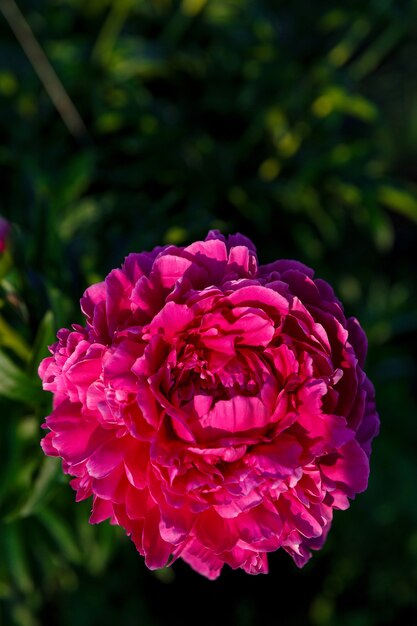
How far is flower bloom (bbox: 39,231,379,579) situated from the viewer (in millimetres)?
665

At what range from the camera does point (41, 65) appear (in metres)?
1.61

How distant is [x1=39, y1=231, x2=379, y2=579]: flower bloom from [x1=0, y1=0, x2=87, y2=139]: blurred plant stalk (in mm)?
1062

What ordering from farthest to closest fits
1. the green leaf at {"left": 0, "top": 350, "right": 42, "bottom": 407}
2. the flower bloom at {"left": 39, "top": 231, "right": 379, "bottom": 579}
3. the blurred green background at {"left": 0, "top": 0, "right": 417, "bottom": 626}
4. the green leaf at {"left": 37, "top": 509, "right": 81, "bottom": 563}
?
1. the blurred green background at {"left": 0, "top": 0, "right": 417, "bottom": 626}
2. the green leaf at {"left": 37, "top": 509, "right": 81, "bottom": 563}
3. the green leaf at {"left": 0, "top": 350, "right": 42, "bottom": 407}
4. the flower bloom at {"left": 39, "top": 231, "right": 379, "bottom": 579}

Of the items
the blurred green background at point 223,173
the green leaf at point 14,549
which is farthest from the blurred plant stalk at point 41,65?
the green leaf at point 14,549

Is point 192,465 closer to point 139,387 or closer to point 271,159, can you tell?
point 139,387

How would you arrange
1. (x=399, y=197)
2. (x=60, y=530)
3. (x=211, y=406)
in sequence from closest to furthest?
(x=211, y=406), (x=60, y=530), (x=399, y=197)

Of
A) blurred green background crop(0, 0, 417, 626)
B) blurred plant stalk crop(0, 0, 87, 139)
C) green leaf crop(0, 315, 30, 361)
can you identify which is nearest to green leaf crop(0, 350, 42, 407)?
green leaf crop(0, 315, 30, 361)

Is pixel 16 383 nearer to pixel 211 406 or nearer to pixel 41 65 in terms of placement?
pixel 211 406

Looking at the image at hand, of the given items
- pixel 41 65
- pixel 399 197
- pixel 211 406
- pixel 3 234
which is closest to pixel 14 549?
pixel 3 234

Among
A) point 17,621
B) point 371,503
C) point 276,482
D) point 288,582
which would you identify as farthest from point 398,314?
point 17,621

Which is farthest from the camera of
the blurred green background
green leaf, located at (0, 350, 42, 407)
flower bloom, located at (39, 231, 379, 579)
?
the blurred green background

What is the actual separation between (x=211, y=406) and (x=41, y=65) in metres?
1.24

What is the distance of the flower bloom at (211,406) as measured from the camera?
0.66 m

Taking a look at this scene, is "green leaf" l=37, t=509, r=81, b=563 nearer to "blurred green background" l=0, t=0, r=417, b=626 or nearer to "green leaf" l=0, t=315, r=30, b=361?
"blurred green background" l=0, t=0, r=417, b=626
